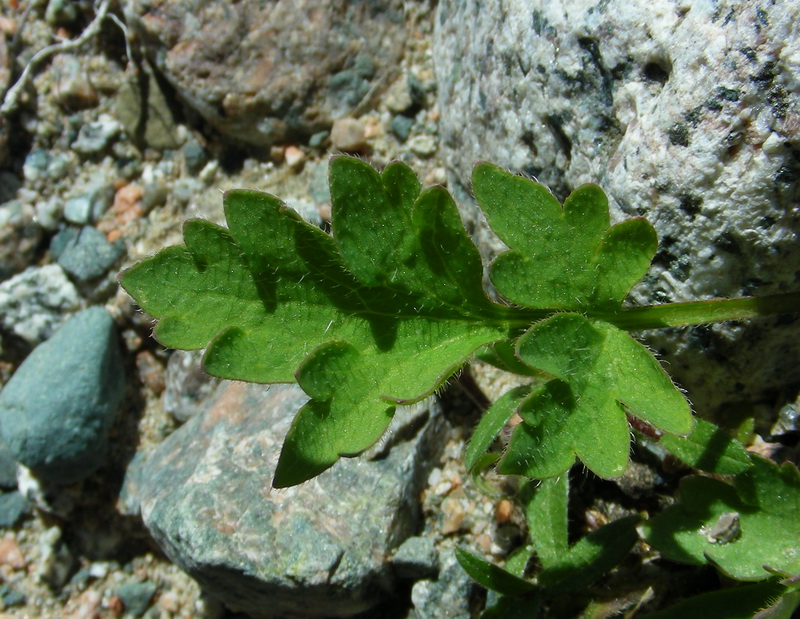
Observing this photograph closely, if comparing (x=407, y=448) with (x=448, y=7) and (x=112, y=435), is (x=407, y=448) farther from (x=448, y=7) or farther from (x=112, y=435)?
(x=448, y=7)

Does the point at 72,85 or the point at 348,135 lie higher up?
the point at 348,135

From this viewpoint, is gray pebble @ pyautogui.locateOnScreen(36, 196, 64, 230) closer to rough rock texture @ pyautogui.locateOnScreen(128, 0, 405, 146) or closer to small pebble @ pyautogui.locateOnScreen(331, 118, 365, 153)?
rough rock texture @ pyautogui.locateOnScreen(128, 0, 405, 146)

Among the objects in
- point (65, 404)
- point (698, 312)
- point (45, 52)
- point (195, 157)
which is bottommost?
point (65, 404)

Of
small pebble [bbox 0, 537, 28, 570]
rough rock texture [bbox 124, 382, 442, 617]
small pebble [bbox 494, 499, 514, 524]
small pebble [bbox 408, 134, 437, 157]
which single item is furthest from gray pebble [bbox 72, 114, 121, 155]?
small pebble [bbox 494, 499, 514, 524]

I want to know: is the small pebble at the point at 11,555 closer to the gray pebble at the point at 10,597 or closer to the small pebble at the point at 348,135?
the gray pebble at the point at 10,597

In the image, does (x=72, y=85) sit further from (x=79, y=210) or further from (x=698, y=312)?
(x=698, y=312)

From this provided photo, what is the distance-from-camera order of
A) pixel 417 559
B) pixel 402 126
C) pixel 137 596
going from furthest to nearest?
pixel 402 126 < pixel 137 596 < pixel 417 559

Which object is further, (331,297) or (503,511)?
(503,511)

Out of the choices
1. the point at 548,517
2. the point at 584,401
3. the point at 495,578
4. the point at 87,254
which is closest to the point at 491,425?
the point at 584,401
